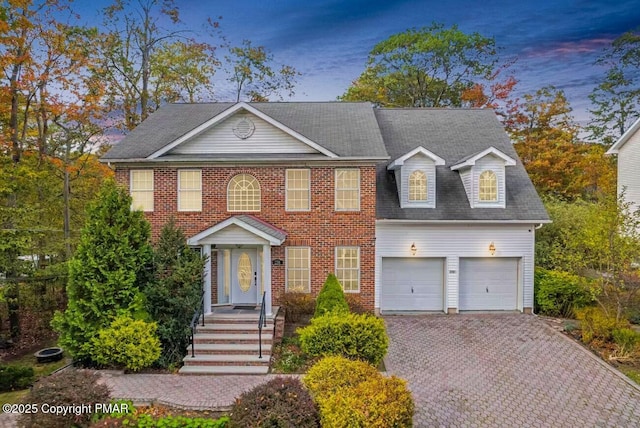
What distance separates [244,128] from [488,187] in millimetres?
9454

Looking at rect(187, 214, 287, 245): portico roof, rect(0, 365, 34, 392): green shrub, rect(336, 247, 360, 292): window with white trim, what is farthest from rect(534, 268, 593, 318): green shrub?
rect(0, 365, 34, 392): green shrub

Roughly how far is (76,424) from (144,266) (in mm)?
4808

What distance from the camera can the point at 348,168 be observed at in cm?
1421

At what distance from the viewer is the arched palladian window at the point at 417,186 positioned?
49.6ft

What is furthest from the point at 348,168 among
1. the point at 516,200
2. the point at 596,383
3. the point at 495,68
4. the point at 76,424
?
the point at 495,68

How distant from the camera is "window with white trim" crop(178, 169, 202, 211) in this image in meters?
14.2

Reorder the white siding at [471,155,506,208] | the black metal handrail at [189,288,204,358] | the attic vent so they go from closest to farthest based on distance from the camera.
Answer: the black metal handrail at [189,288,204,358] → the attic vent → the white siding at [471,155,506,208]

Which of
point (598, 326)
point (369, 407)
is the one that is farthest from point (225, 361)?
point (598, 326)

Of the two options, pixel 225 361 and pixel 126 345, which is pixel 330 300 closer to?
pixel 225 361

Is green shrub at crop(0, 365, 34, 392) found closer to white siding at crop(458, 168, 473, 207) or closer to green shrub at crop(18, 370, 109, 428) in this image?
green shrub at crop(18, 370, 109, 428)

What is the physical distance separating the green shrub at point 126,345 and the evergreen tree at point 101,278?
30 centimetres

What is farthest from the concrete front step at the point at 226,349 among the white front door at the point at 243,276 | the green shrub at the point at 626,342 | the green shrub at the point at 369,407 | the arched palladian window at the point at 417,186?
the green shrub at the point at 626,342

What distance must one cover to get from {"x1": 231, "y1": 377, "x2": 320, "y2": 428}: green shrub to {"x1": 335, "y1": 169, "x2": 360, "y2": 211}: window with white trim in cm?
808

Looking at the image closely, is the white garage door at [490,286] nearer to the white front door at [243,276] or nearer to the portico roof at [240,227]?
the portico roof at [240,227]
